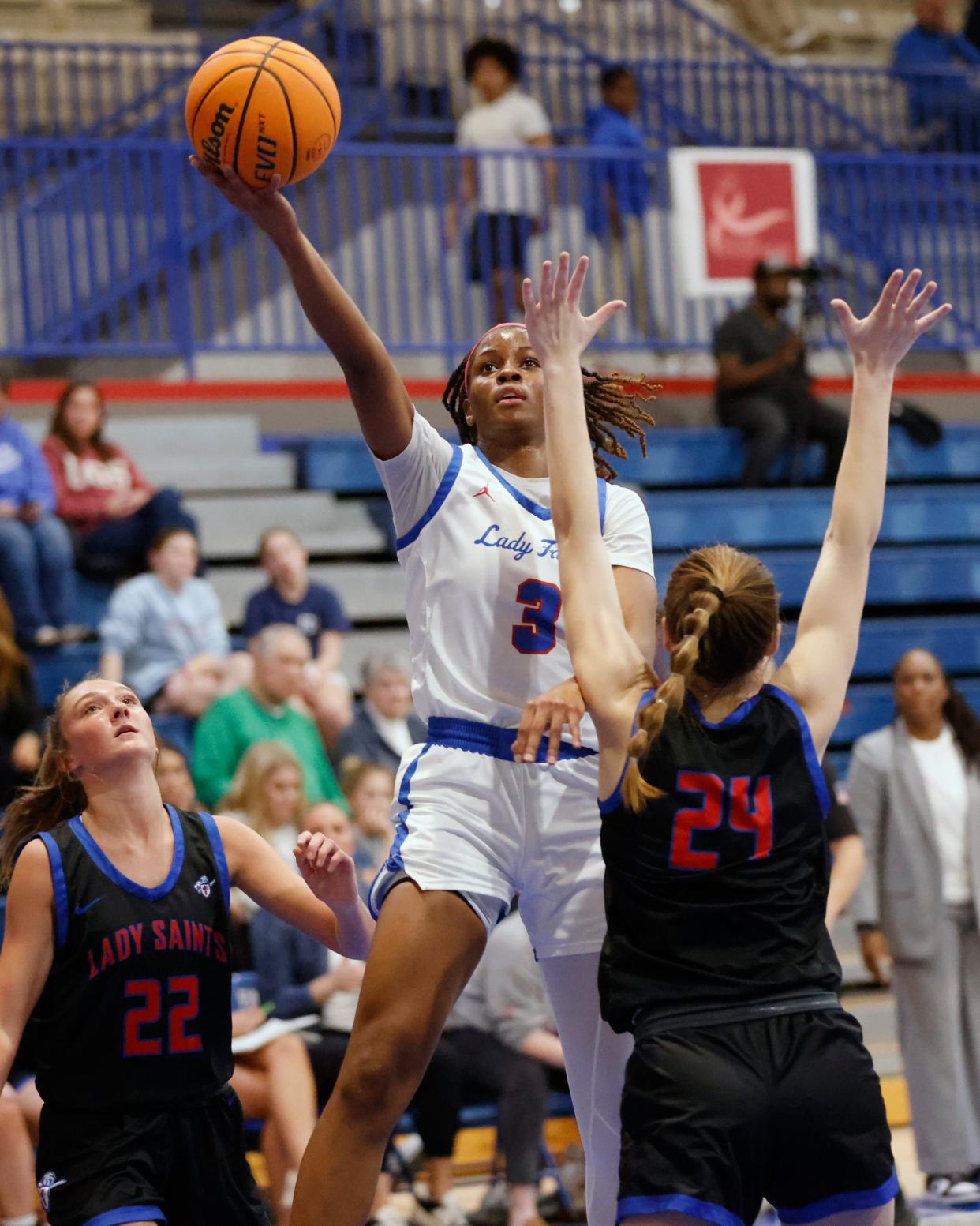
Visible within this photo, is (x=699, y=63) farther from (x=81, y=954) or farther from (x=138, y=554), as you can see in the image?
(x=81, y=954)

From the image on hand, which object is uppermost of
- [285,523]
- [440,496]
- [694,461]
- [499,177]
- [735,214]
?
[499,177]

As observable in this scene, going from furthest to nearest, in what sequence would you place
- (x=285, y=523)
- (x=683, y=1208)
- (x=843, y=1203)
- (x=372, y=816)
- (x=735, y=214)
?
(x=735, y=214)
(x=285, y=523)
(x=372, y=816)
(x=843, y=1203)
(x=683, y=1208)

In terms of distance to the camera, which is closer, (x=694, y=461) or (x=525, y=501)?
(x=525, y=501)

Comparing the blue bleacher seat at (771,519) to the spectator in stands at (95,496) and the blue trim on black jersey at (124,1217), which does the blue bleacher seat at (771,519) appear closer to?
the spectator in stands at (95,496)

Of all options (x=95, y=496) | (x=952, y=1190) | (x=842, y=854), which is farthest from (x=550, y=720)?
(x=95, y=496)

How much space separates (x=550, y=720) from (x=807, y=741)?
442mm

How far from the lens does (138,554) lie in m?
8.72

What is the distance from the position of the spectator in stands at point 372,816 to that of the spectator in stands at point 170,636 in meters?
1.04

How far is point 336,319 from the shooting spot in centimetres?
328

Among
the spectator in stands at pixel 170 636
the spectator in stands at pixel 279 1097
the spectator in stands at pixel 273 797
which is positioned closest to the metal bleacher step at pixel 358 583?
the spectator in stands at pixel 170 636

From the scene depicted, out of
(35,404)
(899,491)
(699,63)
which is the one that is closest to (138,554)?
(35,404)

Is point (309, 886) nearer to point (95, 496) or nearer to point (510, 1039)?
point (510, 1039)

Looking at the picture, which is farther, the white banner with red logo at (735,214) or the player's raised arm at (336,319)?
the white banner with red logo at (735,214)

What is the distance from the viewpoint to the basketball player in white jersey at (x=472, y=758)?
3211 millimetres
